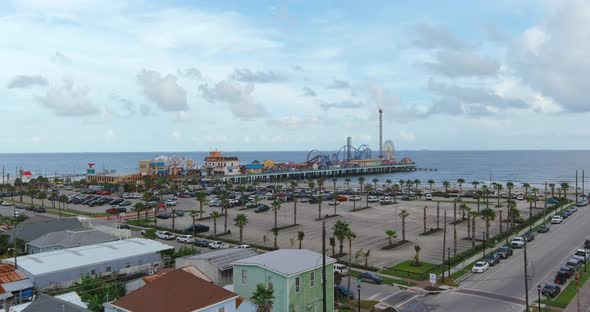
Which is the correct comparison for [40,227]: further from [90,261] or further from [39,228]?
[90,261]

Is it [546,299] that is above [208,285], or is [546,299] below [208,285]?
below

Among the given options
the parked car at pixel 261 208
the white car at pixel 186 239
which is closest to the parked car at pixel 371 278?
the white car at pixel 186 239

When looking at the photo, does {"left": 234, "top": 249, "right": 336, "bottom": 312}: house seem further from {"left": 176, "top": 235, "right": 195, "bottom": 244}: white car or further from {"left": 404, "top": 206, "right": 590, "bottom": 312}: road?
{"left": 176, "top": 235, "right": 195, "bottom": 244}: white car

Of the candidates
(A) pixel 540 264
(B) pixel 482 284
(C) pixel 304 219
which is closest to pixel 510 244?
(A) pixel 540 264

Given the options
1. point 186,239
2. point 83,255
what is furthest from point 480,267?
point 83,255

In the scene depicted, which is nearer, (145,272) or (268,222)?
(145,272)

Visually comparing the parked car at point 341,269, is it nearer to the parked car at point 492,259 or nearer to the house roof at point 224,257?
the house roof at point 224,257

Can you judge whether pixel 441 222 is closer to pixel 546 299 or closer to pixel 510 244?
pixel 510 244
